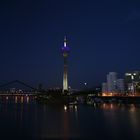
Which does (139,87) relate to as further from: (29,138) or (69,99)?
(29,138)

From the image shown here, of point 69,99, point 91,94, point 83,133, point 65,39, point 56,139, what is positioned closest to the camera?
point 56,139

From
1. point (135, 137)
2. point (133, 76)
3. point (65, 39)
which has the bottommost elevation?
point (135, 137)

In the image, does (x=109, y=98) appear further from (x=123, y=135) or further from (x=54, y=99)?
(x=123, y=135)

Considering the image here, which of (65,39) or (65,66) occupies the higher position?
(65,39)

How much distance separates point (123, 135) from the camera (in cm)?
2031

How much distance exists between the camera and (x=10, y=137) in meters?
19.8

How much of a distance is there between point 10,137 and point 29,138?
1.44 metres

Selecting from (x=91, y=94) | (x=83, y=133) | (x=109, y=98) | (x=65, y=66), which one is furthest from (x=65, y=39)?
(x=83, y=133)

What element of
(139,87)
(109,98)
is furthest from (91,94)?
(139,87)

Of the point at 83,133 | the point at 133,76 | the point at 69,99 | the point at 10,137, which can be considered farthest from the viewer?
the point at 133,76

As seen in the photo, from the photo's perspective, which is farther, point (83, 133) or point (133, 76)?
point (133, 76)

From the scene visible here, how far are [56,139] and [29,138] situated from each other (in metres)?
2.26

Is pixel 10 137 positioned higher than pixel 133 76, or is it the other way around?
pixel 133 76

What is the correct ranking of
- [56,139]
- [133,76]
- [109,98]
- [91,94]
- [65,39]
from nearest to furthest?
[56,139] → [109,98] → [91,94] → [65,39] → [133,76]
